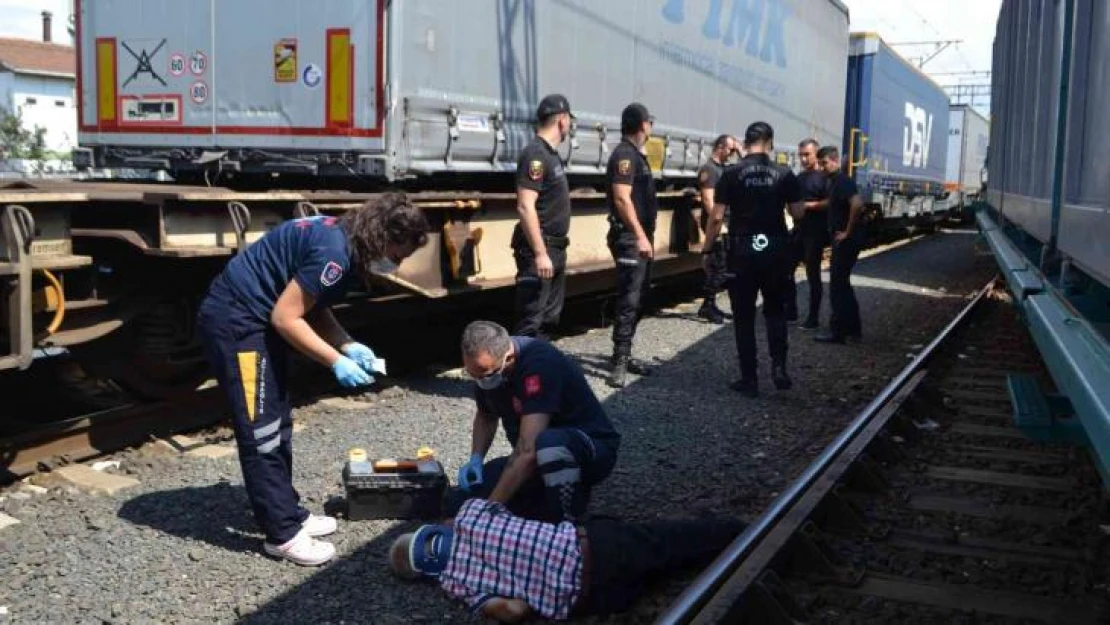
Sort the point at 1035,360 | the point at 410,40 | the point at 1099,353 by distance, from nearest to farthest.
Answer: the point at 1099,353, the point at 410,40, the point at 1035,360

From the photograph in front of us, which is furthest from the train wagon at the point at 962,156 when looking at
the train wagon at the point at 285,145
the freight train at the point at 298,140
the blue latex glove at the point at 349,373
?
the blue latex glove at the point at 349,373

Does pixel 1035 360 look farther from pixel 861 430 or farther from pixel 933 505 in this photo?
pixel 933 505

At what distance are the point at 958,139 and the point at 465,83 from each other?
2909 centimetres

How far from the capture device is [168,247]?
5.41 metres

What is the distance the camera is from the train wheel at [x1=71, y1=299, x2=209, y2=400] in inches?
229

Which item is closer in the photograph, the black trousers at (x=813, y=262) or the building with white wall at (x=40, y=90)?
the black trousers at (x=813, y=262)

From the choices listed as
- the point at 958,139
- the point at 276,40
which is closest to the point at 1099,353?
the point at 276,40

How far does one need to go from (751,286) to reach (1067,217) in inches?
137

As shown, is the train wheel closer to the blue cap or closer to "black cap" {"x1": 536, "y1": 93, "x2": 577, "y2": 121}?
"black cap" {"x1": 536, "y1": 93, "x2": 577, "y2": 121}

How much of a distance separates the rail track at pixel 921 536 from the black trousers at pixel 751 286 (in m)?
0.99

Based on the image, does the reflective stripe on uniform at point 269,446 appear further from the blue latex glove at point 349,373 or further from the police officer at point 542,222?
the police officer at point 542,222

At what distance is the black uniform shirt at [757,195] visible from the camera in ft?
24.7

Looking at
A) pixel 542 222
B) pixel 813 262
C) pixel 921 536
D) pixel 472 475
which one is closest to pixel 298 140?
pixel 542 222

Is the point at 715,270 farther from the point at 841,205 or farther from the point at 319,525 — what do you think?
the point at 319,525
